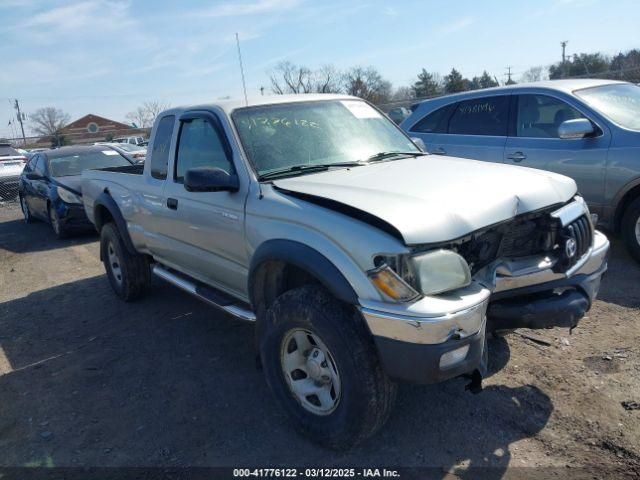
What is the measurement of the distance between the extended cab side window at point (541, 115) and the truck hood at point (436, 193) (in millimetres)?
2804

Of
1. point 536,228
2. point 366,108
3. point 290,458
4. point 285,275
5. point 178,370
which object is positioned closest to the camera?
point 290,458

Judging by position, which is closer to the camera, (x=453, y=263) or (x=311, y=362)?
(x=453, y=263)

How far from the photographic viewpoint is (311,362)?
3.05 metres

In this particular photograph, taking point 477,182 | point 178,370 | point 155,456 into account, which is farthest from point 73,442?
point 477,182

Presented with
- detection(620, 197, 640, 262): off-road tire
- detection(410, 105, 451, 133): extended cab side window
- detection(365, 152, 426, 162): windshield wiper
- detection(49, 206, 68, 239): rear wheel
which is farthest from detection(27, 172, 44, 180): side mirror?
detection(620, 197, 640, 262): off-road tire

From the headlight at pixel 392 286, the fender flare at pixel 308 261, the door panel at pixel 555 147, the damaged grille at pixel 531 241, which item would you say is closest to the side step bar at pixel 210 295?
the fender flare at pixel 308 261

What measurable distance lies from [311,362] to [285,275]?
2.02 feet

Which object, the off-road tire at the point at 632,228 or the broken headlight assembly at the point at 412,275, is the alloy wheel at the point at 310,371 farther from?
the off-road tire at the point at 632,228

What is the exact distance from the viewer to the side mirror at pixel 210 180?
11.3 feet

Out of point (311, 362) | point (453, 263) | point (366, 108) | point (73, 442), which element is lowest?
point (73, 442)

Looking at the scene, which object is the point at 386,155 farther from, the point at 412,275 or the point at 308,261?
the point at 412,275

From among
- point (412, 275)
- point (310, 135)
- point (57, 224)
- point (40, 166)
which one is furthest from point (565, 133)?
point (40, 166)

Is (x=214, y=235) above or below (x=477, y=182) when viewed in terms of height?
below

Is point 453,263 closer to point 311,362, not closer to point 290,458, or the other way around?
point 311,362
